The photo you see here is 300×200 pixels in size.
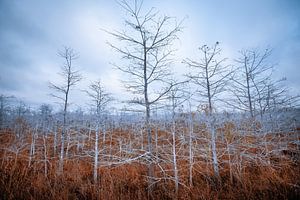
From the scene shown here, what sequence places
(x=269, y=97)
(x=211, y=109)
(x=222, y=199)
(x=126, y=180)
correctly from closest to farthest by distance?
(x=222, y=199)
(x=211, y=109)
(x=126, y=180)
(x=269, y=97)

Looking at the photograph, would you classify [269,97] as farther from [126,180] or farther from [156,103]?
[126,180]

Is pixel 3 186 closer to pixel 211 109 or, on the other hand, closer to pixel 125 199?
pixel 125 199

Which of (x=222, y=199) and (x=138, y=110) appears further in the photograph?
(x=138, y=110)

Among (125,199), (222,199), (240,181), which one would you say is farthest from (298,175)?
(125,199)

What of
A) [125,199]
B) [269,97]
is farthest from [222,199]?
[269,97]

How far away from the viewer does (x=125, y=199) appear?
15.3ft

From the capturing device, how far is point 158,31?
5.18 meters

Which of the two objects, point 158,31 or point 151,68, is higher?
point 158,31

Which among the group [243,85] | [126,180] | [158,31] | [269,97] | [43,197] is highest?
[158,31]

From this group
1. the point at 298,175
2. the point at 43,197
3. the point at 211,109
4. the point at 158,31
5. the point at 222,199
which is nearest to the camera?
the point at 222,199

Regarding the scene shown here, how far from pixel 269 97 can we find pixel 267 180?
485 cm

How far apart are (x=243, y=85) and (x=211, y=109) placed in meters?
4.08

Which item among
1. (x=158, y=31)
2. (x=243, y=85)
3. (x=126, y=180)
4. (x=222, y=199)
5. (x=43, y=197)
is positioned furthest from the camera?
(x=243, y=85)

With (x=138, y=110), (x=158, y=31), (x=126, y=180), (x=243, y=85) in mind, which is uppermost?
(x=158, y=31)
